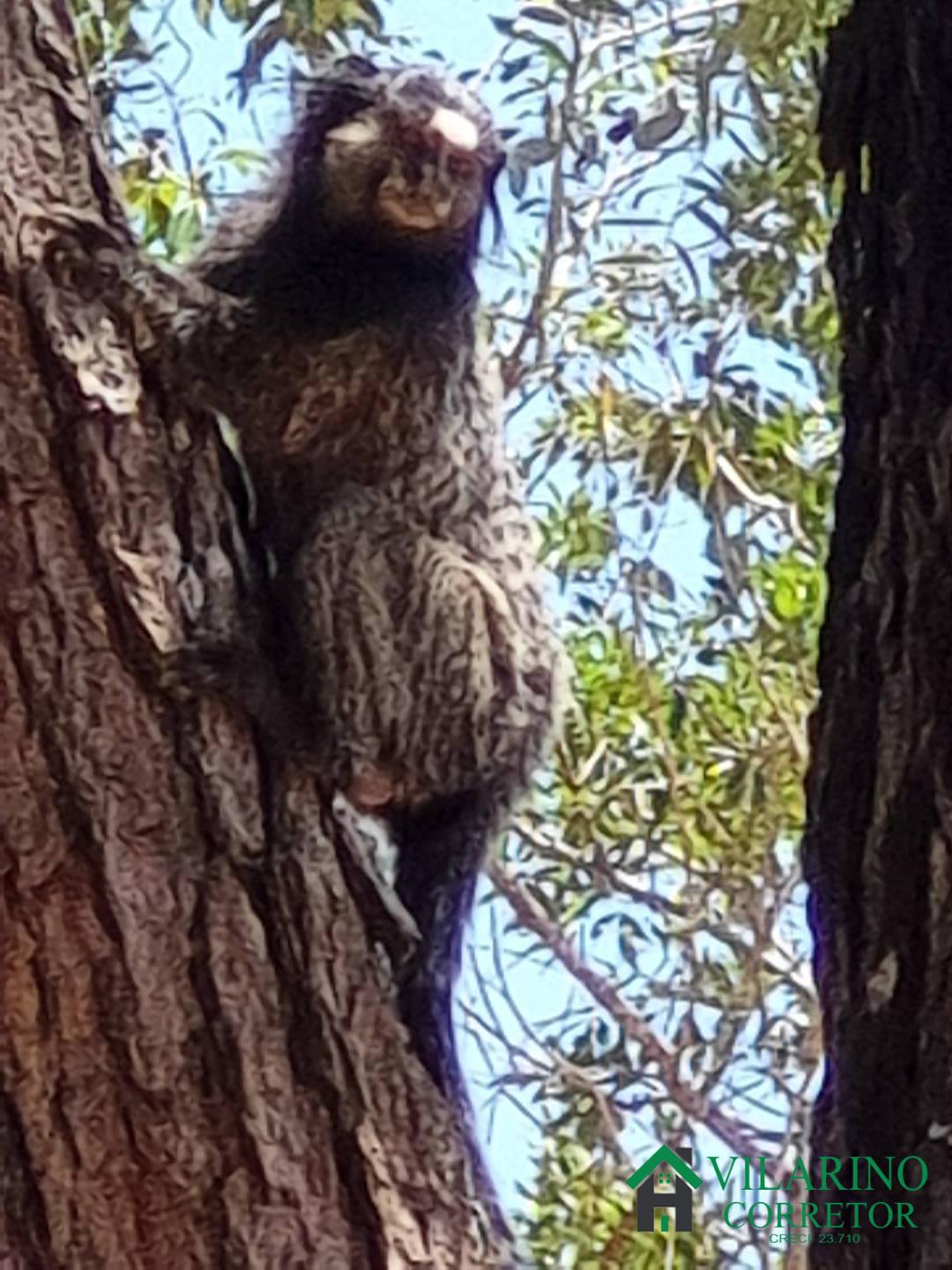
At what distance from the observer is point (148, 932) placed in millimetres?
1739

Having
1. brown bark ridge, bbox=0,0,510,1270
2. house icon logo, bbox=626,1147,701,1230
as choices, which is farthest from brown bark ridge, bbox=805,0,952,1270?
house icon logo, bbox=626,1147,701,1230

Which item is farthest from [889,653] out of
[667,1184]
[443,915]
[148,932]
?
[667,1184]

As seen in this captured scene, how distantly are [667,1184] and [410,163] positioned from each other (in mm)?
1361

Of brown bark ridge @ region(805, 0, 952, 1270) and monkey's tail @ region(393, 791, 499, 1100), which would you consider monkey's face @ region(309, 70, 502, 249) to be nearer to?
monkey's tail @ region(393, 791, 499, 1100)

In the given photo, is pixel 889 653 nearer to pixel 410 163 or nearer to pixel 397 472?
pixel 397 472

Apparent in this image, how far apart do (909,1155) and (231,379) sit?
1.37m

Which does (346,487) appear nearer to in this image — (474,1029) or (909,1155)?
(474,1029)

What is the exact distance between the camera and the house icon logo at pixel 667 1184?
8.61 ft

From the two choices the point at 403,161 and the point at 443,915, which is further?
the point at 403,161

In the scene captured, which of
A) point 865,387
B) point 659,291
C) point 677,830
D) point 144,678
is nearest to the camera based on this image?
point 865,387

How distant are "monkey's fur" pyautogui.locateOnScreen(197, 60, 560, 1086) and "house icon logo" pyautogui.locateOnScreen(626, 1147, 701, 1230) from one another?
1.45 feet

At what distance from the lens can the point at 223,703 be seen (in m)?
1.87

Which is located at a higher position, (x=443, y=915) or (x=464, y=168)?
(x=464, y=168)

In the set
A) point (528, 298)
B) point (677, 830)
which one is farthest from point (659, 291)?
point (677, 830)
